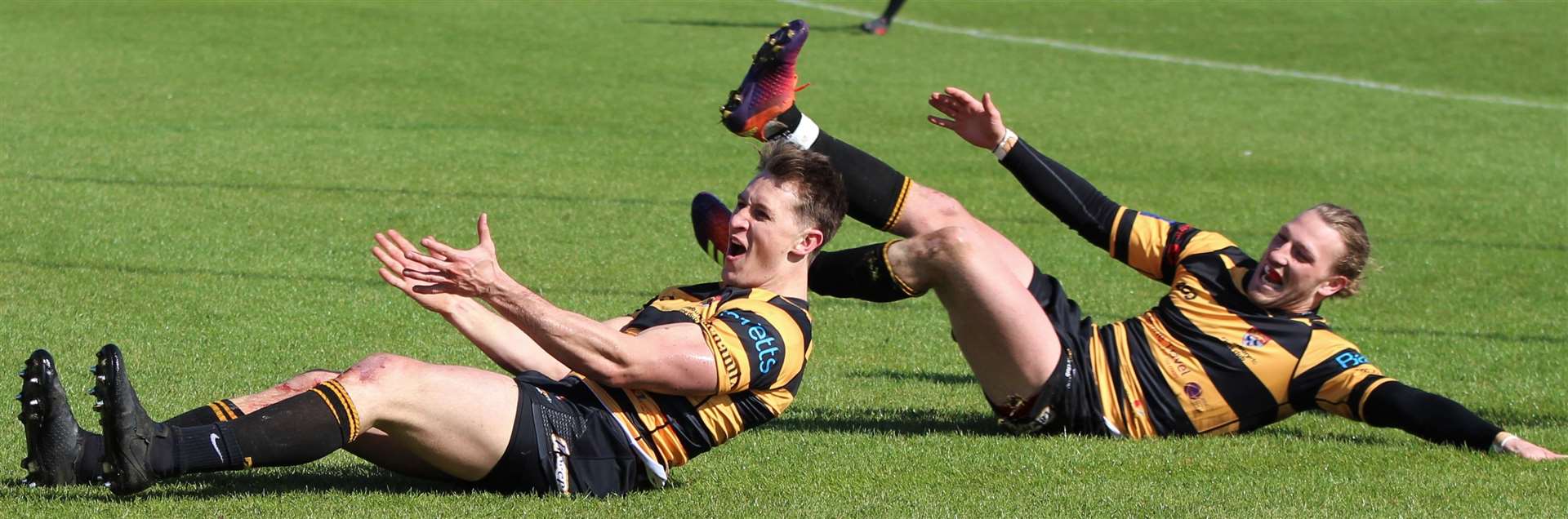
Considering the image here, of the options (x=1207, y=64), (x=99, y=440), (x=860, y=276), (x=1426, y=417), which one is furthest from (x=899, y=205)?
(x=1207, y=64)

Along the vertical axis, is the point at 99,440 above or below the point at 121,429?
below

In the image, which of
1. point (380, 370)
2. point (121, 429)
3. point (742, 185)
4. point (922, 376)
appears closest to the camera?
point (121, 429)

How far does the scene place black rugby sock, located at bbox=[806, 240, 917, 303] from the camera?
216 inches

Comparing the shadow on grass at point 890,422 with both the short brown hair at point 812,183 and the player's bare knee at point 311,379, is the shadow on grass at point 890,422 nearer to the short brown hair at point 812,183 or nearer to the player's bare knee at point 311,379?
the short brown hair at point 812,183

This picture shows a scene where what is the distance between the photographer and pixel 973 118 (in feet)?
20.3

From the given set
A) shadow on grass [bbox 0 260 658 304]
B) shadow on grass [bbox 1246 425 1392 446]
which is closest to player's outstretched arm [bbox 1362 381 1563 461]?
shadow on grass [bbox 1246 425 1392 446]

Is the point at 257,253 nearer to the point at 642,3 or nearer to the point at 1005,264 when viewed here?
the point at 1005,264

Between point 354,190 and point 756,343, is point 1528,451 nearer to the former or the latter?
point 756,343

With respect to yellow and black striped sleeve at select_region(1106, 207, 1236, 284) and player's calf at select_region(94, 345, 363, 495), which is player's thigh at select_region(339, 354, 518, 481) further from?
yellow and black striped sleeve at select_region(1106, 207, 1236, 284)

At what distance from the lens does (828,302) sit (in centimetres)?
834

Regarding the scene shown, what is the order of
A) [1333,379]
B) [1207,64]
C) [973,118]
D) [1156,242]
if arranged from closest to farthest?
[1333,379] → [1156,242] → [973,118] → [1207,64]

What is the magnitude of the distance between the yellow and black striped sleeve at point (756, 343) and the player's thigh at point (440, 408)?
55 cm

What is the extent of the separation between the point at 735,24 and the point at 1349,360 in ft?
51.9

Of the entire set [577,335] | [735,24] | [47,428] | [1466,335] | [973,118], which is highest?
[973,118]
